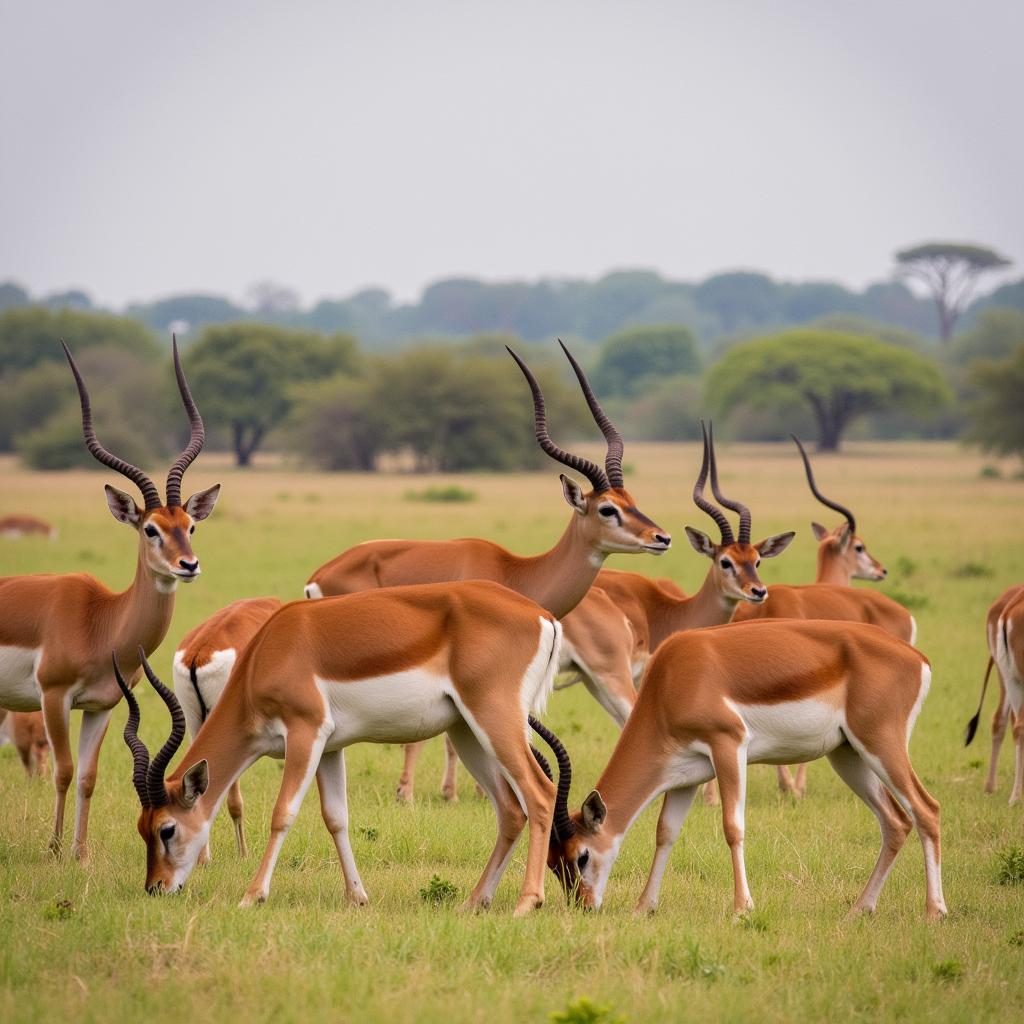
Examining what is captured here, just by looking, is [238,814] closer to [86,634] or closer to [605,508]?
[86,634]

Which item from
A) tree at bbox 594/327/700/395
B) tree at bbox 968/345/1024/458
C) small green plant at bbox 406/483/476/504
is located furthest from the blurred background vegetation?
small green plant at bbox 406/483/476/504

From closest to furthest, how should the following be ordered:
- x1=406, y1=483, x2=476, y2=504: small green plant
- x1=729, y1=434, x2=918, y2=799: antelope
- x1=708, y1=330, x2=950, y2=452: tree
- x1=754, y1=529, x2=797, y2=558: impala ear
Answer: x1=729, y1=434, x2=918, y2=799: antelope, x1=754, y1=529, x2=797, y2=558: impala ear, x1=406, y1=483, x2=476, y2=504: small green plant, x1=708, y1=330, x2=950, y2=452: tree

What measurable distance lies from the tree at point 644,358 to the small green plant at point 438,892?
9879 centimetres

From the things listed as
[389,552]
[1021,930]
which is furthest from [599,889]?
[389,552]

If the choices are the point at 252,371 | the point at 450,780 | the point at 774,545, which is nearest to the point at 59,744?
the point at 450,780

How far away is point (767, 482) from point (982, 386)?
8093 mm

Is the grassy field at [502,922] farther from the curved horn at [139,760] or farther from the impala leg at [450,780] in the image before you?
the curved horn at [139,760]

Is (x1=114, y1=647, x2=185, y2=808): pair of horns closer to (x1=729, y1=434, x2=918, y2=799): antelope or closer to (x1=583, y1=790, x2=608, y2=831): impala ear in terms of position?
(x1=583, y1=790, x2=608, y2=831): impala ear

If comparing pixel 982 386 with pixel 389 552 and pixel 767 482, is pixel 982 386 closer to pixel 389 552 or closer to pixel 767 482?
pixel 767 482

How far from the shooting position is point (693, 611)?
1000 centimetres

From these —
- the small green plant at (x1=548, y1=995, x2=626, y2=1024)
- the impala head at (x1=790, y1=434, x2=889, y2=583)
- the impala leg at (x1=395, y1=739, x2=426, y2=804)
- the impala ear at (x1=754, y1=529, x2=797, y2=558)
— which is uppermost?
the impala ear at (x1=754, y1=529, x2=797, y2=558)

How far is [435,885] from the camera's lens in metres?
6.78

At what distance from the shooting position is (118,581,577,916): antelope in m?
6.46

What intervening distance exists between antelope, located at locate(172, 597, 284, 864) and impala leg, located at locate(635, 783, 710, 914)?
219 centimetres
